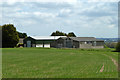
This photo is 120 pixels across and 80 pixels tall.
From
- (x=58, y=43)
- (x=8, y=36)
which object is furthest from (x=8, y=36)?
(x=58, y=43)

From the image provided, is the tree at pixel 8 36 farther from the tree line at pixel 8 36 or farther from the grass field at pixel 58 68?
the grass field at pixel 58 68

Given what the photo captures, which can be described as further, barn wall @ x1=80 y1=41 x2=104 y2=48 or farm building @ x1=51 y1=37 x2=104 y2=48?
barn wall @ x1=80 y1=41 x2=104 y2=48

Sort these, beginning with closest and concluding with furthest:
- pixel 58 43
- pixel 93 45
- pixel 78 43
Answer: pixel 78 43 < pixel 93 45 < pixel 58 43

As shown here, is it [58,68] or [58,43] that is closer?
[58,68]

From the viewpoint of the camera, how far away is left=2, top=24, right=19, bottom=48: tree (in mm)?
75750

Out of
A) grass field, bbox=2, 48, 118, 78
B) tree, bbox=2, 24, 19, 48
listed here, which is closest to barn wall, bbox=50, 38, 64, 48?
tree, bbox=2, 24, 19, 48

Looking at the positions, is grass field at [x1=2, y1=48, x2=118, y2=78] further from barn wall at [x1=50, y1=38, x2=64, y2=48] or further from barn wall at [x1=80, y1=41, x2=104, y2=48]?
barn wall at [x1=50, y1=38, x2=64, y2=48]

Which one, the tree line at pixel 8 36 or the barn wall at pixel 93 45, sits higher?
the tree line at pixel 8 36

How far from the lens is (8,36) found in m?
75.7

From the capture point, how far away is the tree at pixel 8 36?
75750 mm

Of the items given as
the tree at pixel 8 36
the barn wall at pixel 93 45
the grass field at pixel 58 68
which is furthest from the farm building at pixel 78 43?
the grass field at pixel 58 68

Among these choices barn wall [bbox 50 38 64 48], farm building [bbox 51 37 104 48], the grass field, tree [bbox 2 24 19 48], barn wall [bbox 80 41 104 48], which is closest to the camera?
the grass field

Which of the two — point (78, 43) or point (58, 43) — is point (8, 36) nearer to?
point (58, 43)

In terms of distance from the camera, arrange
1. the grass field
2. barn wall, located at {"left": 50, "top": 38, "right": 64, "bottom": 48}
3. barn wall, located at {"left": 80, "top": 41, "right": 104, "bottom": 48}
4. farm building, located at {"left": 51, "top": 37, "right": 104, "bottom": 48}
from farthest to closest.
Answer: barn wall, located at {"left": 50, "top": 38, "right": 64, "bottom": 48}
barn wall, located at {"left": 80, "top": 41, "right": 104, "bottom": 48}
farm building, located at {"left": 51, "top": 37, "right": 104, "bottom": 48}
the grass field
